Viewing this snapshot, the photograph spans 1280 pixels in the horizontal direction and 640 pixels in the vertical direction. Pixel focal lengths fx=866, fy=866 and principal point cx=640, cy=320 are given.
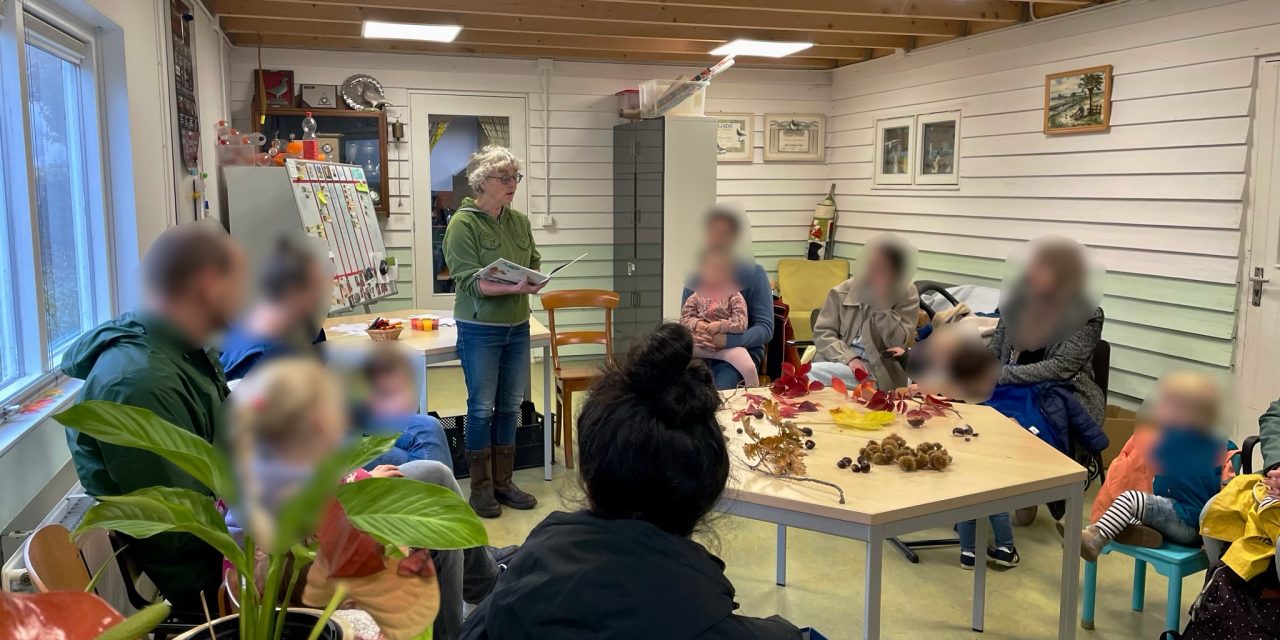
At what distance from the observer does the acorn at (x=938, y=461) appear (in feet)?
6.98

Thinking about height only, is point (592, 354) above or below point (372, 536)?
below

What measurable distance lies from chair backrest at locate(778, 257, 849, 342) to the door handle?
2703mm

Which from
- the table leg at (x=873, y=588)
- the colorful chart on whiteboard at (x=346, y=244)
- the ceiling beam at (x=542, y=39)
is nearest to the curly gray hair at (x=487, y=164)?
the colorful chart on whiteboard at (x=346, y=244)

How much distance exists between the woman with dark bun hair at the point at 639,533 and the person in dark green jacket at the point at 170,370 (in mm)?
412

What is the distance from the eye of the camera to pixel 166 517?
0.84 meters

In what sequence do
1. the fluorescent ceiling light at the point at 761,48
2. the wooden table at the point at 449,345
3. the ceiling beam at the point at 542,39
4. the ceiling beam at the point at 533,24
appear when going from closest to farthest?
the wooden table at the point at 449,345
the ceiling beam at the point at 533,24
the ceiling beam at the point at 542,39
the fluorescent ceiling light at the point at 761,48

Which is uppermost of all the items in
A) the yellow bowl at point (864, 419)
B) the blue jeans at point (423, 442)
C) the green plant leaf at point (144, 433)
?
the green plant leaf at point (144, 433)

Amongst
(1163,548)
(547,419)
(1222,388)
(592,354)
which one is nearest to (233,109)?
(592,354)

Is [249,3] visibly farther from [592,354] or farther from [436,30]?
[592,354]

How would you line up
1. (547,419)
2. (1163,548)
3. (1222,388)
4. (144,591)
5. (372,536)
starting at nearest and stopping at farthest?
1. (372,536)
2. (1222,388)
3. (144,591)
4. (1163,548)
5. (547,419)

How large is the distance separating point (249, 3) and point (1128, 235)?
4.66 meters

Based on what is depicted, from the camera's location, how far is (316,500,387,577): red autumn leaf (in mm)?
558

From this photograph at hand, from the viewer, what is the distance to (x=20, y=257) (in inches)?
83.4

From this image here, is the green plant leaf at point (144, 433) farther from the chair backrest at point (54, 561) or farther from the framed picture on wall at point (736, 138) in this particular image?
the framed picture on wall at point (736, 138)
